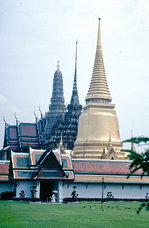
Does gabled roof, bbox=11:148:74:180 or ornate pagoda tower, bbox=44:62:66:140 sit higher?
ornate pagoda tower, bbox=44:62:66:140

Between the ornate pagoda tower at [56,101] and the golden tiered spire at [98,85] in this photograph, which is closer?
the golden tiered spire at [98,85]

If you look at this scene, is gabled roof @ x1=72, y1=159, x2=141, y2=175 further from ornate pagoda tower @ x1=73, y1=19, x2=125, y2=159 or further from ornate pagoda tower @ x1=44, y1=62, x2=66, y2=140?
ornate pagoda tower @ x1=44, y1=62, x2=66, y2=140

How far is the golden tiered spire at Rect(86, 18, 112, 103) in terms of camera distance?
59812 millimetres

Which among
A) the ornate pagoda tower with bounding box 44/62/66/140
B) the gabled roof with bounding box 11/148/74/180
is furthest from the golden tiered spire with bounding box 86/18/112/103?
the ornate pagoda tower with bounding box 44/62/66/140

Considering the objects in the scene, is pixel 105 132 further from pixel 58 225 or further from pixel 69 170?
pixel 58 225

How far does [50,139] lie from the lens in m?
73.8

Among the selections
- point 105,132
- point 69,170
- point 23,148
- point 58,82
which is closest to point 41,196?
point 69,170

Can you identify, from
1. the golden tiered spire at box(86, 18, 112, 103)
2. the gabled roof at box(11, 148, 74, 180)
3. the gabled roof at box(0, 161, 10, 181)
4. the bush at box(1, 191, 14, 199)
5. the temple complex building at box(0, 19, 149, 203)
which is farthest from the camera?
the golden tiered spire at box(86, 18, 112, 103)

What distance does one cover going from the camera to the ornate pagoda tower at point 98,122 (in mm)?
57344

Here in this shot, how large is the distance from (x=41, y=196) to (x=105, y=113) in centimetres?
2117

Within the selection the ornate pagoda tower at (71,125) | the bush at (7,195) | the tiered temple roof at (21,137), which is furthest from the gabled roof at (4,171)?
the ornate pagoda tower at (71,125)

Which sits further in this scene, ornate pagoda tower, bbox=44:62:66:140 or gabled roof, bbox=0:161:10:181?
ornate pagoda tower, bbox=44:62:66:140

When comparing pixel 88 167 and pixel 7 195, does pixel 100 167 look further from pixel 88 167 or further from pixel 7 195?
pixel 7 195

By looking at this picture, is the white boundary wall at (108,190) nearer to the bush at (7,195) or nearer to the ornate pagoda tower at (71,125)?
the bush at (7,195)
